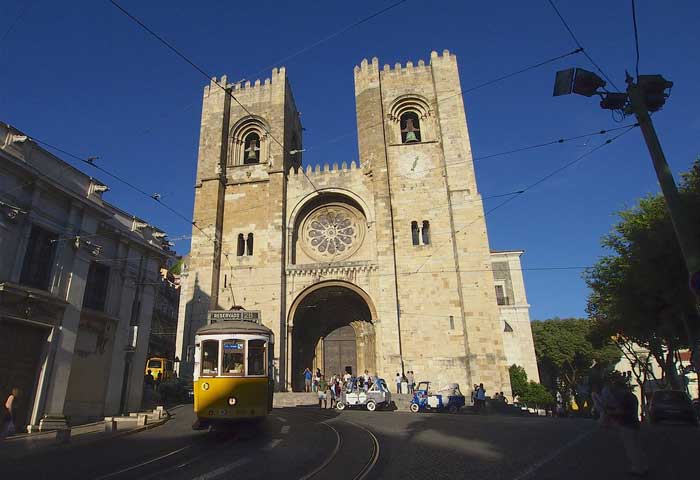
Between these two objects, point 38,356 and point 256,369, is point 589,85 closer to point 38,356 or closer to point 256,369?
point 256,369

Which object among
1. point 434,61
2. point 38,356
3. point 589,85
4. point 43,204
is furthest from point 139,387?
point 434,61

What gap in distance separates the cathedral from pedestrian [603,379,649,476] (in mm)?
14296

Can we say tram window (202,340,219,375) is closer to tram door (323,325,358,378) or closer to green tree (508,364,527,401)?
tram door (323,325,358,378)

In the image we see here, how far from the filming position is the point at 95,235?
13.3 metres

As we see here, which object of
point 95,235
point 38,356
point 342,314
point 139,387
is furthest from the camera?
point 342,314

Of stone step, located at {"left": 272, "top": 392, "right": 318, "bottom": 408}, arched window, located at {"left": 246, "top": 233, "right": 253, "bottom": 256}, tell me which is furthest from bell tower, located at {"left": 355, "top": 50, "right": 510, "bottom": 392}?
arched window, located at {"left": 246, "top": 233, "right": 253, "bottom": 256}

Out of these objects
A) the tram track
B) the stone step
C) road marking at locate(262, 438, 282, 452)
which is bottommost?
the tram track

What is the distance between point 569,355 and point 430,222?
→ 2272 centimetres

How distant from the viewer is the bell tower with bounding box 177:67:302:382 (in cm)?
2230

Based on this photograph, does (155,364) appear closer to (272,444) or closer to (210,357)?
(210,357)

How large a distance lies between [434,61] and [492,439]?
75.9 ft

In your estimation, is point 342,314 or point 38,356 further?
point 342,314

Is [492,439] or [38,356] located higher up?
[38,356]

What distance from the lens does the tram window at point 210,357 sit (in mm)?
9219
